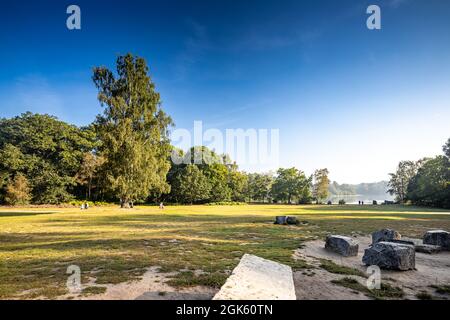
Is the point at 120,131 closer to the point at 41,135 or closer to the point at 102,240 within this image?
the point at 102,240

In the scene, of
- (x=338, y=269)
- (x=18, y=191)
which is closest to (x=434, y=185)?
(x=338, y=269)

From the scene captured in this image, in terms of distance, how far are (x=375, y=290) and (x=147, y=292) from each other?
4.93 metres

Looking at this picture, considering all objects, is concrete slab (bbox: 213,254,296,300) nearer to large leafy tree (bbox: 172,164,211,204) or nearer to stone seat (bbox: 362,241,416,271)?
stone seat (bbox: 362,241,416,271)

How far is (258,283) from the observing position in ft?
13.9

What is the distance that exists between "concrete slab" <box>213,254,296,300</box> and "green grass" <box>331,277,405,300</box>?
147 centimetres

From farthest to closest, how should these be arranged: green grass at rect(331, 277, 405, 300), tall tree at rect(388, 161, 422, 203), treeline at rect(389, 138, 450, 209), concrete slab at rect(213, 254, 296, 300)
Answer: tall tree at rect(388, 161, 422, 203) < treeline at rect(389, 138, 450, 209) < green grass at rect(331, 277, 405, 300) < concrete slab at rect(213, 254, 296, 300)

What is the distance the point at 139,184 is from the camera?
30.1 m

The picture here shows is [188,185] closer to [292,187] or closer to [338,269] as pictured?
[292,187]

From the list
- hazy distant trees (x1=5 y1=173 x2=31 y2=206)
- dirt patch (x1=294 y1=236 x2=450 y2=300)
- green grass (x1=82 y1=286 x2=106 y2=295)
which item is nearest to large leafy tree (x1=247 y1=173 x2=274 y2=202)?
hazy distant trees (x1=5 y1=173 x2=31 y2=206)

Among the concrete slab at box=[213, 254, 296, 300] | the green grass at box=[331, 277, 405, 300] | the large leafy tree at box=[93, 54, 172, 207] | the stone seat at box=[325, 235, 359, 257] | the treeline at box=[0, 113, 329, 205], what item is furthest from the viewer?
the treeline at box=[0, 113, 329, 205]

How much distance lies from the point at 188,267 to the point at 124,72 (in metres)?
30.8

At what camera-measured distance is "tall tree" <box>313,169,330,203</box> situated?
256ft

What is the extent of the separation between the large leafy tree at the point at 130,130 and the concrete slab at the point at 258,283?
85.8ft
